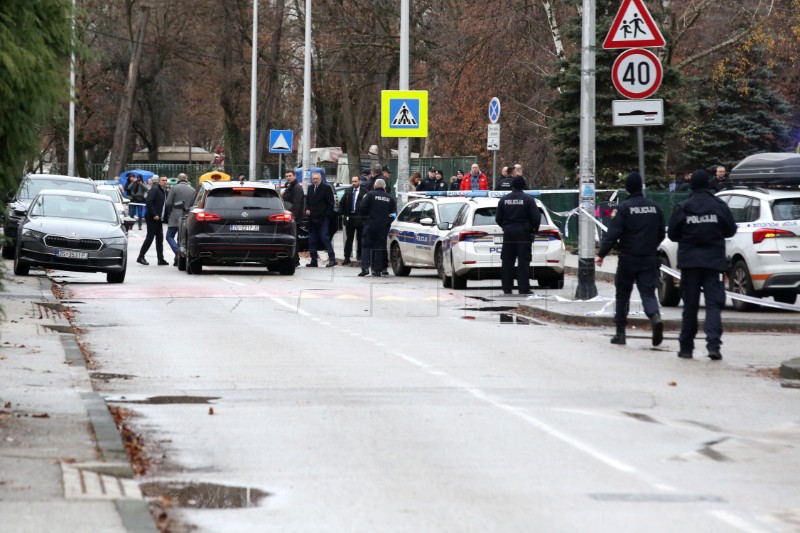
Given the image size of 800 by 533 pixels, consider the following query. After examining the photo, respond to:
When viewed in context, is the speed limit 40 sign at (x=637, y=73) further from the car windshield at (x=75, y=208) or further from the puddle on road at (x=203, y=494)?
the puddle on road at (x=203, y=494)

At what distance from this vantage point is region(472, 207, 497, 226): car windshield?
83.4 feet

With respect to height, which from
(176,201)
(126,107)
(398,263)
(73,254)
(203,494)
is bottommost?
(203,494)

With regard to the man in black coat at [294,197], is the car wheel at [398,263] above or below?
below

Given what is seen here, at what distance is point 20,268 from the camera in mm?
26234

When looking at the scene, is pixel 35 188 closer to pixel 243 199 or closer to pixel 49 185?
pixel 49 185

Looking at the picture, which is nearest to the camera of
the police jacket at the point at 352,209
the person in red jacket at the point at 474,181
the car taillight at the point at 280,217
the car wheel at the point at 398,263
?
the car taillight at the point at 280,217

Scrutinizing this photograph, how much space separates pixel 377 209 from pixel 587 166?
742 cm

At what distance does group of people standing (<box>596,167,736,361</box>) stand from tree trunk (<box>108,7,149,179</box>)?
2187 inches

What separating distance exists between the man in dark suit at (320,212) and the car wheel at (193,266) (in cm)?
372

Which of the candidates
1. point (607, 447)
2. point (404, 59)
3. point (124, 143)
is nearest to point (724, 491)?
point (607, 447)

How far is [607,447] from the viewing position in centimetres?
970

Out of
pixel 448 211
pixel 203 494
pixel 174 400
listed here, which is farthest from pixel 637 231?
pixel 448 211

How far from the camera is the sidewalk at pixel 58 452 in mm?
7160

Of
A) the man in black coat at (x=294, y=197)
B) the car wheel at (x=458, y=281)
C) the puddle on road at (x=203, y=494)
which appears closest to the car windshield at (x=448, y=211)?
the car wheel at (x=458, y=281)
